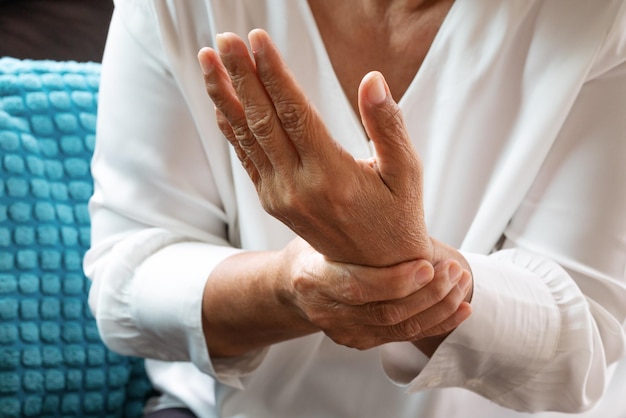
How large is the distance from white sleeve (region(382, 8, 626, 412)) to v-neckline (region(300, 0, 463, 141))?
0.51 ft

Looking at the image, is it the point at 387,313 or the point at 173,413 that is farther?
the point at 173,413

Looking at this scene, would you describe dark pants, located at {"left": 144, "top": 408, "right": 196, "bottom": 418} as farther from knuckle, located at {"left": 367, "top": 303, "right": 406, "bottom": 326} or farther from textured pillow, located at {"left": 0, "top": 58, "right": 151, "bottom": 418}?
knuckle, located at {"left": 367, "top": 303, "right": 406, "bottom": 326}

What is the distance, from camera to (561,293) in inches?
34.0

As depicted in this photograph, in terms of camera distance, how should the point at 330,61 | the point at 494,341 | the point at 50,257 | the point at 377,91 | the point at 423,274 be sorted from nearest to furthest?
the point at 377,91 → the point at 423,274 → the point at 494,341 → the point at 330,61 → the point at 50,257

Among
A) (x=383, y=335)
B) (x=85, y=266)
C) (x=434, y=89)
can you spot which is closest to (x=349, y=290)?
(x=383, y=335)

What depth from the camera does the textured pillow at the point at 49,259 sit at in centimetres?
103

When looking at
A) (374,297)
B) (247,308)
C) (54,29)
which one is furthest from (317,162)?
(54,29)

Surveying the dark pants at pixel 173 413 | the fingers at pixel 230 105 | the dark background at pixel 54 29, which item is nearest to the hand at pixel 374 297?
the fingers at pixel 230 105

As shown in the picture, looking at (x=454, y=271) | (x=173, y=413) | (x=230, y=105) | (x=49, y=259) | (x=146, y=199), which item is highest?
(x=230, y=105)

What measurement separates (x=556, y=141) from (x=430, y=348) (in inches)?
9.6

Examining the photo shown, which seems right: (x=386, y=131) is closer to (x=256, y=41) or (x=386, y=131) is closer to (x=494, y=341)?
(x=256, y=41)

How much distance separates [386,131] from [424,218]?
19 centimetres

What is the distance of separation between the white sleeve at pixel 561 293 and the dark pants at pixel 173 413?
0.29 meters

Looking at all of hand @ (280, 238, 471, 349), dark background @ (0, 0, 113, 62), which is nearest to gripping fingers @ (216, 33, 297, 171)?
hand @ (280, 238, 471, 349)
